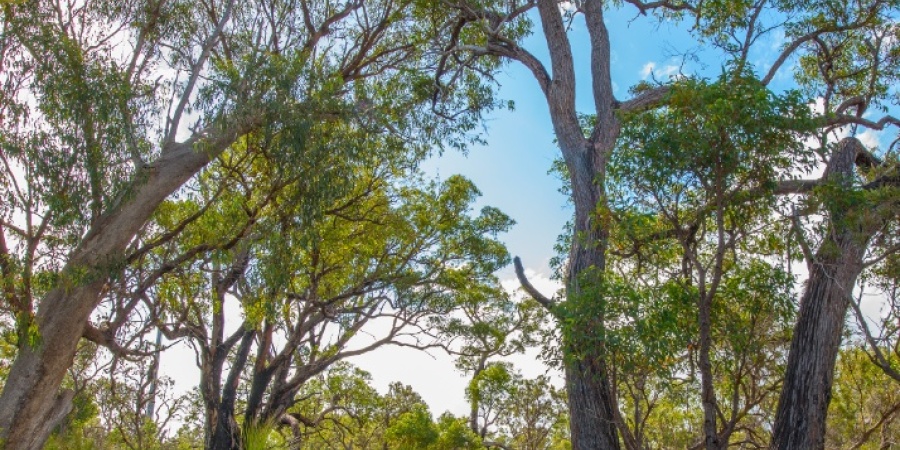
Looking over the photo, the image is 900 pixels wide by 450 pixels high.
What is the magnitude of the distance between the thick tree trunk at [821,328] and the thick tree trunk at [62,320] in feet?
20.7

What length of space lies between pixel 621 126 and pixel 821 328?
7.92 feet

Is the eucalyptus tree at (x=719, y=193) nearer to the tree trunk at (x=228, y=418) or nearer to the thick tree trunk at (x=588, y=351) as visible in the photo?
the thick tree trunk at (x=588, y=351)

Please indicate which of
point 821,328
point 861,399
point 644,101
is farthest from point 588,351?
point 861,399

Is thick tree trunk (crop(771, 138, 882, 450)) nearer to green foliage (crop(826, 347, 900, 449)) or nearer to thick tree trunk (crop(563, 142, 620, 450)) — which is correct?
thick tree trunk (crop(563, 142, 620, 450))

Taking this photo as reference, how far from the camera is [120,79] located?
7473 mm

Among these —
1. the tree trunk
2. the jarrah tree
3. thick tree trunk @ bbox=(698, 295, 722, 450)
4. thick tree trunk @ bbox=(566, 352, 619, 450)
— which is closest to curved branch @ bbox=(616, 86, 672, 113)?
the jarrah tree

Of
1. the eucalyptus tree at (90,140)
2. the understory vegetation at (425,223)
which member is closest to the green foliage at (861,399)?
the understory vegetation at (425,223)

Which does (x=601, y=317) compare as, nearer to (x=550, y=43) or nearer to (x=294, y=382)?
(x=550, y=43)

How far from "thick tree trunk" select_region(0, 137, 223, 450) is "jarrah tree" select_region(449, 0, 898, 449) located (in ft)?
13.3

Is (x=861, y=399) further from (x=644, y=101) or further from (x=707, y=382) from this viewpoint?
(x=707, y=382)

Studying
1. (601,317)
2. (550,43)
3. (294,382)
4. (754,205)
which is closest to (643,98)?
(550,43)

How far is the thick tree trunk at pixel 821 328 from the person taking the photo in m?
5.59

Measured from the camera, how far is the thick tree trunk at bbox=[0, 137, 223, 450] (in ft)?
24.3

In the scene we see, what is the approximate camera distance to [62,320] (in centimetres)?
773
